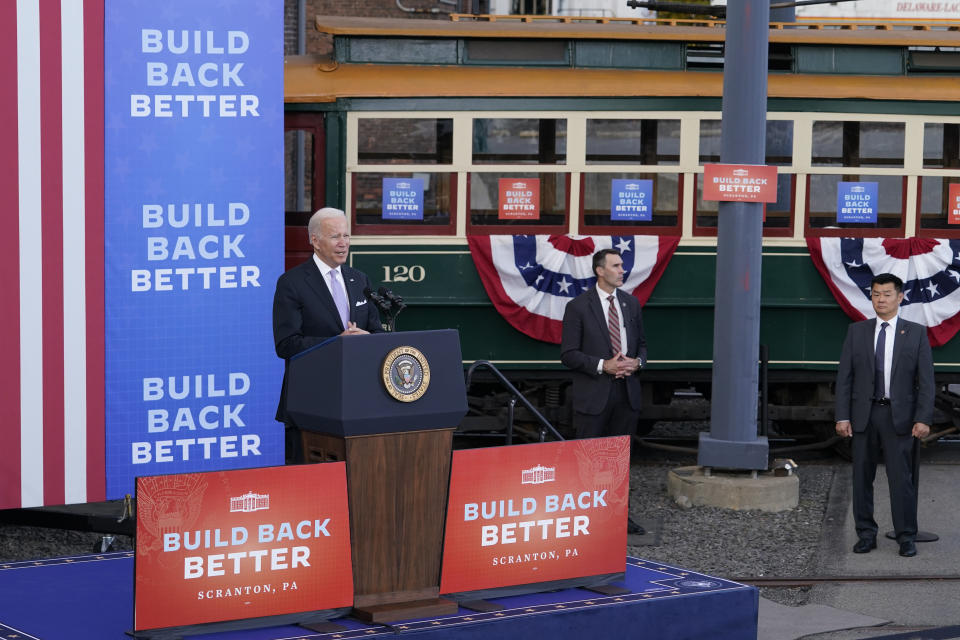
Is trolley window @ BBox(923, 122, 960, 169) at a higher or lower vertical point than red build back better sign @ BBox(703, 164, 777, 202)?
higher

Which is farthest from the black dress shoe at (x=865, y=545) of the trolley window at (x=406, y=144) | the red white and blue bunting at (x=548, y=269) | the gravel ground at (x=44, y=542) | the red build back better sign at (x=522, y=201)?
the gravel ground at (x=44, y=542)

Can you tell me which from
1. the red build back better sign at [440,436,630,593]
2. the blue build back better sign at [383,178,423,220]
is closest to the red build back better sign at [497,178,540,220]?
the blue build back better sign at [383,178,423,220]

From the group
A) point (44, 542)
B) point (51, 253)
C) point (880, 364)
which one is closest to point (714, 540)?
point (880, 364)

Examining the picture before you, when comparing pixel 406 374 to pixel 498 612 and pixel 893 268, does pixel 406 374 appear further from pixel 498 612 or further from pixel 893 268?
pixel 893 268

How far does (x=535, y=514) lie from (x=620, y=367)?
3.43m

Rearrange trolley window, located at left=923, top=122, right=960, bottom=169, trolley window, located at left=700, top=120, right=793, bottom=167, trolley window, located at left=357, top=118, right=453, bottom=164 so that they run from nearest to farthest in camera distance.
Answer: trolley window, located at left=357, top=118, right=453, bottom=164 → trolley window, located at left=700, top=120, right=793, bottom=167 → trolley window, located at left=923, top=122, right=960, bottom=169

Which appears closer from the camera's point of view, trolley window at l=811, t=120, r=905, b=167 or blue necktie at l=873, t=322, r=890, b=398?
blue necktie at l=873, t=322, r=890, b=398

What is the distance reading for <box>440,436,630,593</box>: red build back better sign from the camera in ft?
20.3

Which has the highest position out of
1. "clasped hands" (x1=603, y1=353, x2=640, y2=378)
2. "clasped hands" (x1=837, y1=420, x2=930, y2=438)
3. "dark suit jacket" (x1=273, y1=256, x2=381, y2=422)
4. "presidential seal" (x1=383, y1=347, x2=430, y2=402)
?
"dark suit jacket" (x1=273, y1=256, x2=381, y2=422)

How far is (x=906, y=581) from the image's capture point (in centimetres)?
853

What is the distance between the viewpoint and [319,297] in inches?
284

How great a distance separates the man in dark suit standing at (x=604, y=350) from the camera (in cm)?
974

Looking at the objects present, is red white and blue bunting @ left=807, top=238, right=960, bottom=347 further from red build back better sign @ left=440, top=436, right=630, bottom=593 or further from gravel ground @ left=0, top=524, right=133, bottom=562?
gravel ground @ left=0, top=524, right=133, bottom=562

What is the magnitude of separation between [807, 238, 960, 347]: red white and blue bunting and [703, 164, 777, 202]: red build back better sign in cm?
145
